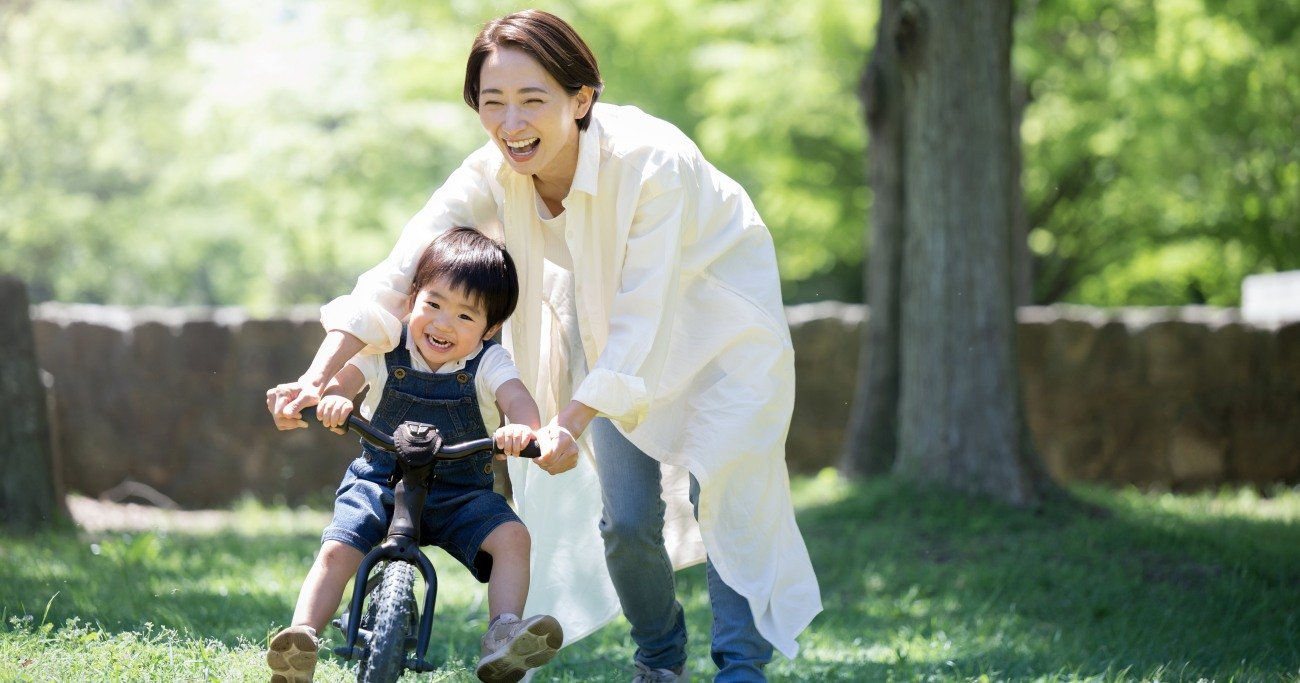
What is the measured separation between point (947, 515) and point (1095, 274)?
14.4 meters

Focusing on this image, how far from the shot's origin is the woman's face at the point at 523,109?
3295 mm

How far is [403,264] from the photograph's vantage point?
11.4 feet

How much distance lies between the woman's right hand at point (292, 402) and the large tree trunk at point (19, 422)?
430 centimetres

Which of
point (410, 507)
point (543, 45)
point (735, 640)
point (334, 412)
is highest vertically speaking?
point (543, 45)

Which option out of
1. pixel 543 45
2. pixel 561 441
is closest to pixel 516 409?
pixel 561 441

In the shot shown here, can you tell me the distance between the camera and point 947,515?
690 centimetres

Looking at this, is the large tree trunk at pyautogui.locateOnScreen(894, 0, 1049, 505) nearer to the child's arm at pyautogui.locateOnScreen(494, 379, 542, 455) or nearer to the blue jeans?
the blue jeans

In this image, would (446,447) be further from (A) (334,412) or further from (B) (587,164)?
(B) (587,164)

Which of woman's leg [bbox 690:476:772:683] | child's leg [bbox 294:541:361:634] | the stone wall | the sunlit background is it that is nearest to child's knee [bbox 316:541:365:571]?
child's leg [bbox 294:541:361:634]

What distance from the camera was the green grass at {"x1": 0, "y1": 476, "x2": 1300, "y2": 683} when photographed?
4172mm

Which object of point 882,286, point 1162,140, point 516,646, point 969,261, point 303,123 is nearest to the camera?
point 516,646

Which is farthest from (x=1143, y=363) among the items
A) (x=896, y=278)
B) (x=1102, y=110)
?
(x=1102, y=110)

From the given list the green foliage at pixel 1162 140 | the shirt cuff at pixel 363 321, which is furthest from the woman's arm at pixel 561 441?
the green foliage at pixel 1162 140

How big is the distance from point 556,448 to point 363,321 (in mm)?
648
